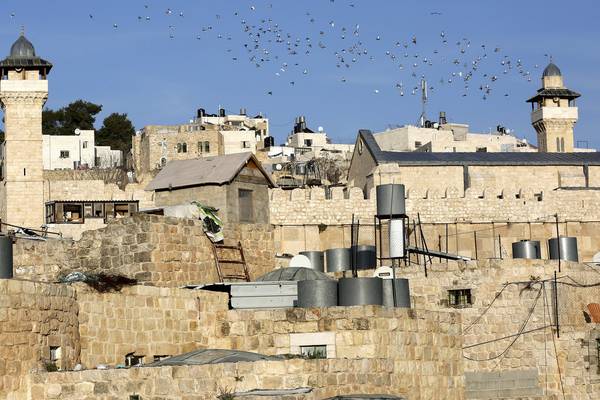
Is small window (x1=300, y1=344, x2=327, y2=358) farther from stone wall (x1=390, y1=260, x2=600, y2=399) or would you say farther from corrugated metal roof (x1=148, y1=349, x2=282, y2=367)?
stone wall (x1=390, y1=260, x2=600, y2=399)

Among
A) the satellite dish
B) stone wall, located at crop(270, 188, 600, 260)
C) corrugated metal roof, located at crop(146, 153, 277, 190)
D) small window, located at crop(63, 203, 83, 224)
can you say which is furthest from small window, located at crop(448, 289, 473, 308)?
small window, located at crop(63, 203, 83, 224)

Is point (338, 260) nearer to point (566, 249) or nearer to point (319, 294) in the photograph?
point (566, 249)

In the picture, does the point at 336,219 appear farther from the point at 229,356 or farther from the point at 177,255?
the point at 229,356

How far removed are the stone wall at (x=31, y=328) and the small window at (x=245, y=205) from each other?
43.1ft

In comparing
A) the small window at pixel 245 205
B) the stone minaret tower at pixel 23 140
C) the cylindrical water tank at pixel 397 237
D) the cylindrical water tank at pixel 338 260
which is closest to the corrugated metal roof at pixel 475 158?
the stone minaret tower at pixel 23 140

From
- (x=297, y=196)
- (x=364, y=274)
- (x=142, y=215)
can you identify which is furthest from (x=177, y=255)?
(x=297, y=196)

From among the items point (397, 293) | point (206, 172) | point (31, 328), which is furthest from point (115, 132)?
point (31, 328)

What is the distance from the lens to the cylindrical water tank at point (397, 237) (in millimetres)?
27903

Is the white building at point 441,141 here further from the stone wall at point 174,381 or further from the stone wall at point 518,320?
the stone wall at point 174,381

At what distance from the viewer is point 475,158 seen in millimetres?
51312

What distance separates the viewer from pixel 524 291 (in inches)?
1129

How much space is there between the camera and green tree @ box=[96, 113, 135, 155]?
3555 inches

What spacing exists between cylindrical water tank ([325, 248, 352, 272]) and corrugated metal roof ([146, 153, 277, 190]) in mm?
2904

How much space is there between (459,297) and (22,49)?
3437 centimetres
